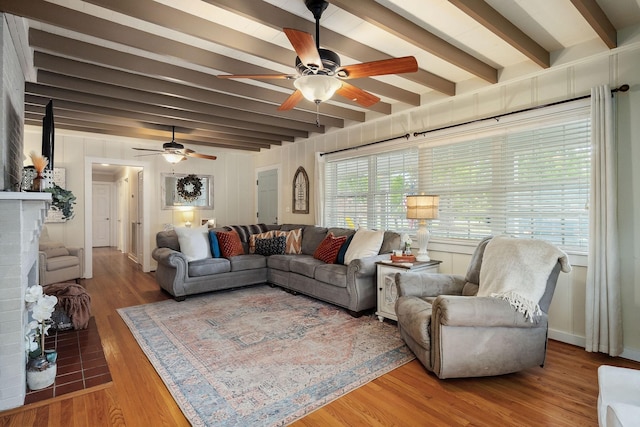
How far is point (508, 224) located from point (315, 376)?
241 cm

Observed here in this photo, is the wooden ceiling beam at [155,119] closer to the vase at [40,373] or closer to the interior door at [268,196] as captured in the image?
the interior door at [268,196]

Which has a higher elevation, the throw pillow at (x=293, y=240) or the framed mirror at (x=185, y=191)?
the framed mirror at (x=185, y=191)

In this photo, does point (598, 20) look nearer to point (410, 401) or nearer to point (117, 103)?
point (410, 401)

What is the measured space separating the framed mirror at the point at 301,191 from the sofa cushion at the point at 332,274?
195cm

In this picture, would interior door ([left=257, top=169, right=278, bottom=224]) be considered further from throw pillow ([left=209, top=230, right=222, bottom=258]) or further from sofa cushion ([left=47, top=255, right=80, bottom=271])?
sofa cushion ([left=47, top=255, right=80, bottom=271])

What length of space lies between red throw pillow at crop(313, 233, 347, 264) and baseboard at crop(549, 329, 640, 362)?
234 cm

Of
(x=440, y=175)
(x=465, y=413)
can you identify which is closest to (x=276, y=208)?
(x=440, y=175)

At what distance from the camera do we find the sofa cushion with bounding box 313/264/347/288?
3.83 meters

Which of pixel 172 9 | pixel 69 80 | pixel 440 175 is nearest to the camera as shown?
pixel 172 9

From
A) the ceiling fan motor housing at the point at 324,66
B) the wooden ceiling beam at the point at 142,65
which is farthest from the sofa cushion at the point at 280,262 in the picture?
the ceiling fan motor housing at the point at 324,66

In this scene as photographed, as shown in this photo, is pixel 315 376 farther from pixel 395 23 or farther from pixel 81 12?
pixel 81 12

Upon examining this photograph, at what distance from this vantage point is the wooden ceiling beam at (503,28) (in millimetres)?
2188

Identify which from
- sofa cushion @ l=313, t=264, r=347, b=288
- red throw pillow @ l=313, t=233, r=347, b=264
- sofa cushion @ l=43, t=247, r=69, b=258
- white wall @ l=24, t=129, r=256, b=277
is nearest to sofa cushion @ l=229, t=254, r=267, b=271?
red throw pillow @ l=313, t=233, r=347, b=264

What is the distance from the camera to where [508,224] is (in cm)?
341
